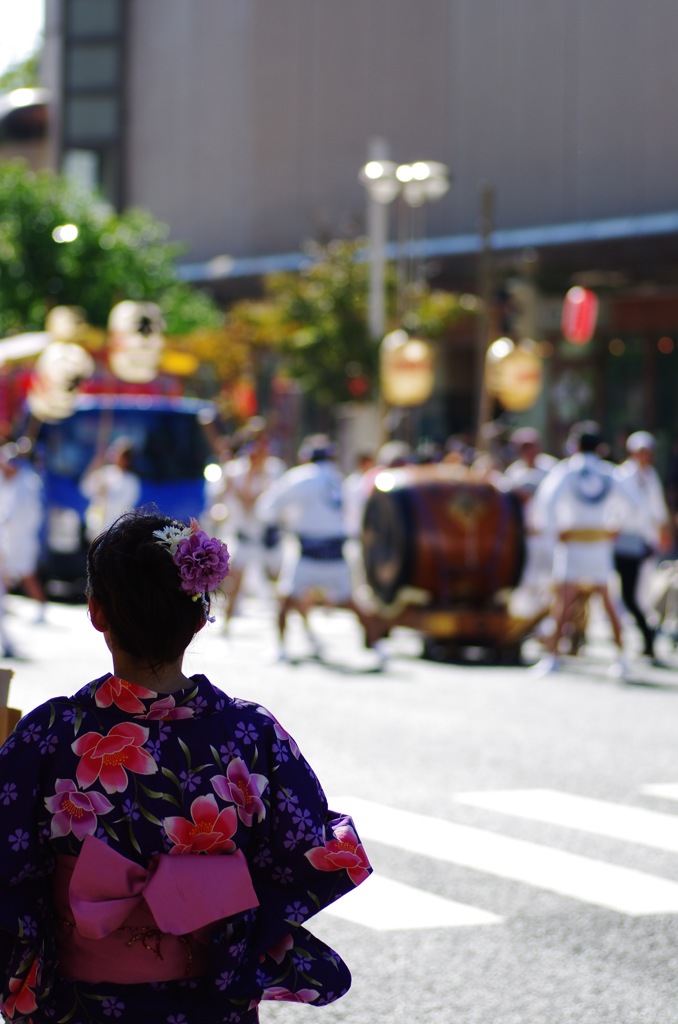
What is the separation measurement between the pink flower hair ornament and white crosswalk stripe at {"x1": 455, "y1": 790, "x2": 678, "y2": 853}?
4.82 m

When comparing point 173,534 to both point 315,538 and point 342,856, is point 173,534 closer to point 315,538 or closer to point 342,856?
point 342,856

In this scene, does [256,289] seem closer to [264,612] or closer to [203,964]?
[264,612]

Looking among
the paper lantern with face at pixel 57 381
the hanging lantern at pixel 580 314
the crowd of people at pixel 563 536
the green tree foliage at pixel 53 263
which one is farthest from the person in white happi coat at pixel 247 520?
the green tree foliage at pixel 53 263

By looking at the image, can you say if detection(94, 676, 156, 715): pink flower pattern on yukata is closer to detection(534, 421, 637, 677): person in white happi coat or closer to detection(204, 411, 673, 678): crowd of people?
detection(204, 411, 673, 678): crowd of people

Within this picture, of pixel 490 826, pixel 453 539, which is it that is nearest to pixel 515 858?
pixel 490 826

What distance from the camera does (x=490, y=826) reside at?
7.88 m

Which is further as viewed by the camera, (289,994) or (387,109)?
(387,109)

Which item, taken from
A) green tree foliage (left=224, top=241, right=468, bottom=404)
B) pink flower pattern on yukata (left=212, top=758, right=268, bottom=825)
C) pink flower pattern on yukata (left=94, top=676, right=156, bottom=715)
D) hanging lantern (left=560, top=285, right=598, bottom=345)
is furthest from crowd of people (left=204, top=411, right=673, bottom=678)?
green tree foliage (left=224, top=241, right=468, bottom=404)

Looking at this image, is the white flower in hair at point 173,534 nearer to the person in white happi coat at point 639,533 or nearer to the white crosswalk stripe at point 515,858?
the white crosswalk stripe at point 515,858

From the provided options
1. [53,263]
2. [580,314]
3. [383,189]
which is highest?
[383,189]

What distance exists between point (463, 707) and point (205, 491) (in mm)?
10390

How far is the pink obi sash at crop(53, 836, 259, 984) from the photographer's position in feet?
9.78

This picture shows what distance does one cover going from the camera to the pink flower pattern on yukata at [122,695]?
305 cm

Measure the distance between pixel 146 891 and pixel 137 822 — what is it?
12 cm
